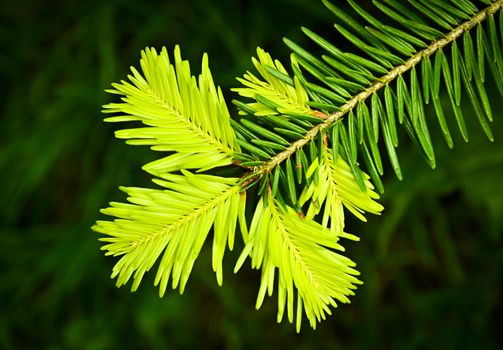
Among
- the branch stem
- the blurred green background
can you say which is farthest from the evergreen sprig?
the blurred green background

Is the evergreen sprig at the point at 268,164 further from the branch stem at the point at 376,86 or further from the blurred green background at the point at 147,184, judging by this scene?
the blurred green background at the point at 147,184

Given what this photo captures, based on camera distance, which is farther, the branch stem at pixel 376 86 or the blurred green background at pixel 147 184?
the blurred green background at pixel 147 184

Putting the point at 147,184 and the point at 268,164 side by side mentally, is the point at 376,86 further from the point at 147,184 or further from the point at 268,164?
the point at 147,184

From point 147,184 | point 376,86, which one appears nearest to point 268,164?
point 376,86

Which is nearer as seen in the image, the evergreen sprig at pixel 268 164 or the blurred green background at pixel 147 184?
the evergreen sprig at pixel 268 164

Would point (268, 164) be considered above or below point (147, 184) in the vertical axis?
below

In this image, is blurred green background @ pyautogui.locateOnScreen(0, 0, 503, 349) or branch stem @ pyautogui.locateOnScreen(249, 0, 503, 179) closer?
branch stem @ pyautogui.locateOnScreen(249, 0, 503, 179)

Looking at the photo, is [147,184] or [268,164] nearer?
[268,164]

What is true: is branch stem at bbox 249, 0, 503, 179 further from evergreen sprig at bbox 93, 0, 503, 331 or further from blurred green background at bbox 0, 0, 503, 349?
blurred green background at bbox 0, 0, 503, 349

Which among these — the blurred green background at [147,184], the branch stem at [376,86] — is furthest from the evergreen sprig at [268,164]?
the blurred green background at [147,184]
